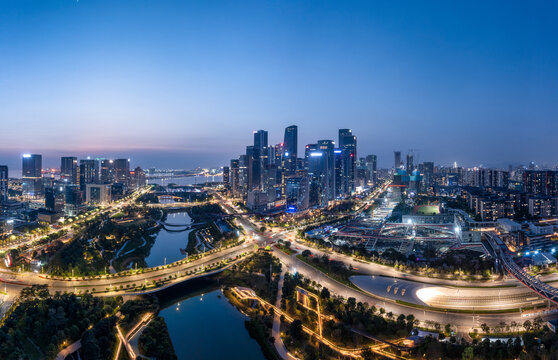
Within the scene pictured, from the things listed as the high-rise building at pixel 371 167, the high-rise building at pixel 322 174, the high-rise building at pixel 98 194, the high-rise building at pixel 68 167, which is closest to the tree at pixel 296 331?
the high-rise building at pixel 322 174

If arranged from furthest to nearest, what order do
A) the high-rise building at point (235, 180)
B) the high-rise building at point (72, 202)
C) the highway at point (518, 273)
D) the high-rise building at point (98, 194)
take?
the high-rise building at point (235, 180) → the high-rise building at point (98, 194) → the high-rise building at point (72, 202) → the highway at point (518, 273)

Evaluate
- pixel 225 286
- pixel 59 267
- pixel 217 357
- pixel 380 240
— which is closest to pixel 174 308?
pixel 225 286

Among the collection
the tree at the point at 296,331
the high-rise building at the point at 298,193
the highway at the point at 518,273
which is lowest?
the tree at the point at 296,331

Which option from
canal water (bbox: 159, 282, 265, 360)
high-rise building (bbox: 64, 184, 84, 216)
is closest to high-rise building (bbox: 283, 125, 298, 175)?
high-rise building (bbox: 64, 184, 84, 216)

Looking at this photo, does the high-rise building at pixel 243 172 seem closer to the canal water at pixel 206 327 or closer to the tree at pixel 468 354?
the canal water at pixel 206 327

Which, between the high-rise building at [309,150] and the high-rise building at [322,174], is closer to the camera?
the high-rise building at [322,174]

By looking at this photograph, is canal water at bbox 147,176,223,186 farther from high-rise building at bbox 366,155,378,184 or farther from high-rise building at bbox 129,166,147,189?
high-rise building at bbox 366,155,378,184

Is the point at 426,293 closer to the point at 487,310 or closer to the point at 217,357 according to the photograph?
the point at 487,310
